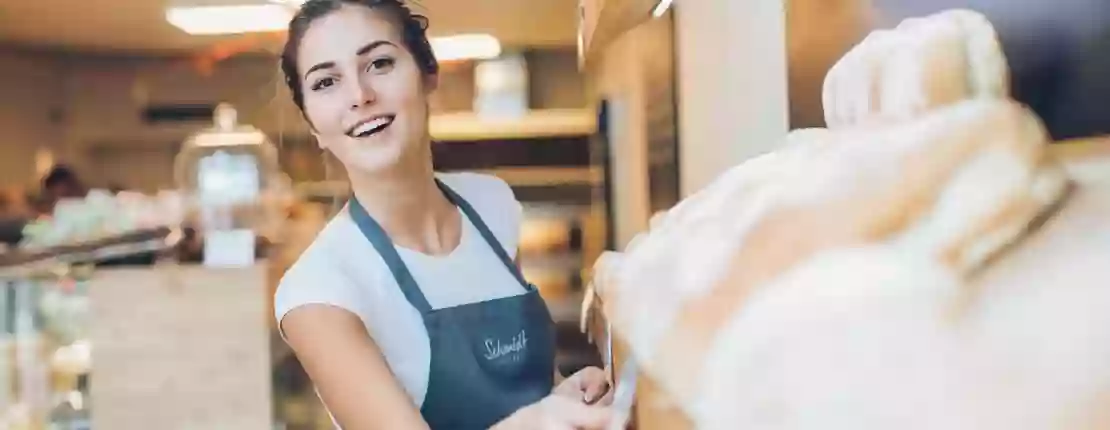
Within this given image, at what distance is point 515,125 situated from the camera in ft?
4.64

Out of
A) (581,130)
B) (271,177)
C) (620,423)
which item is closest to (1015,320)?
(620,423)

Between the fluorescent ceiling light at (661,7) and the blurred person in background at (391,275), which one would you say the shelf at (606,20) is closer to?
the fluorescent ceiling light at (661,7)

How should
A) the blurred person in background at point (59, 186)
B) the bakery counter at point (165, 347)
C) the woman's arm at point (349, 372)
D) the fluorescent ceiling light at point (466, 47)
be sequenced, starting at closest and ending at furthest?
the woman's arm at point (349, 372) → the fluorescent ceiling light at point (466, 47) → the bakery counter at point (165, 347) → the blurred person in background at point (59, 186)

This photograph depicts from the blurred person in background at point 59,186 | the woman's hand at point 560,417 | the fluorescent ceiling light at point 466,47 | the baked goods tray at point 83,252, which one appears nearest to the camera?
the woman's hand at point 560,417

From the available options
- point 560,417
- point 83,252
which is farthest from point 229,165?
point 560,417

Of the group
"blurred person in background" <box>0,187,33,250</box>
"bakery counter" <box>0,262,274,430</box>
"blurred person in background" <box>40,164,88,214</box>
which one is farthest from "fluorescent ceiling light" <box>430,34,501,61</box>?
"blurred person in background" <box>40,164,88,214</box>

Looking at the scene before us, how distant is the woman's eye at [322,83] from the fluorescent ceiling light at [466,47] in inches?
3.4

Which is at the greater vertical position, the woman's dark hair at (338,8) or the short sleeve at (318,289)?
the woman's dark hair at (338,8)

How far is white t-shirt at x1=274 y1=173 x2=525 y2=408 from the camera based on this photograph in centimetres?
52

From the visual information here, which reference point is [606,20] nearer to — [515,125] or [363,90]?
[363,90]

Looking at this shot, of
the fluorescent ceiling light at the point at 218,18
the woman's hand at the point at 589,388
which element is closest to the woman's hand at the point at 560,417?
the woman's hand at the point at 589,388

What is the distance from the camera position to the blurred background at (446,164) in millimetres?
Result: 327

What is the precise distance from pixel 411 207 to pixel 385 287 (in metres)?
0.05

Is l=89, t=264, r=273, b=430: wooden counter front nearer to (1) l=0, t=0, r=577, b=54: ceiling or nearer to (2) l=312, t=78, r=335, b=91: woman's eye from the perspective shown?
(1) l=0, t=0, r=577, b=54: ceiling
